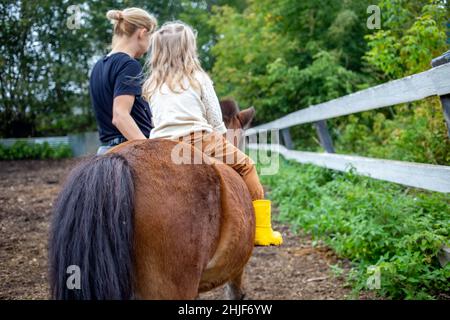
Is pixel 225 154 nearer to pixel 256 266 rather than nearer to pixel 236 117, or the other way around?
pixel 236 117

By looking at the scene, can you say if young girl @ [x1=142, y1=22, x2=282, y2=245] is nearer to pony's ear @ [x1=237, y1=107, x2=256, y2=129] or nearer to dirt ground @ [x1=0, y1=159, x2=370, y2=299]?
dirt ground @ [x1=0, y1=159, x2=370, y2=299]

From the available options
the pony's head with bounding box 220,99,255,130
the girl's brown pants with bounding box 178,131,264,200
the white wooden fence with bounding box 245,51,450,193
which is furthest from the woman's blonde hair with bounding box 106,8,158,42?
the white wooden fence with bounding box 245,51,450,193

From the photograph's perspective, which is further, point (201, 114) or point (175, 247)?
point (201, 114)

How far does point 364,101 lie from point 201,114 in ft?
8.02

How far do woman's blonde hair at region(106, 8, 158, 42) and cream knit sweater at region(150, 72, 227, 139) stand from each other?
2.30 ft

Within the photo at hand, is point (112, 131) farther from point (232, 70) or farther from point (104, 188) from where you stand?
point (232, 70)

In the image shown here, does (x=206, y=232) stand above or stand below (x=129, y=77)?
below

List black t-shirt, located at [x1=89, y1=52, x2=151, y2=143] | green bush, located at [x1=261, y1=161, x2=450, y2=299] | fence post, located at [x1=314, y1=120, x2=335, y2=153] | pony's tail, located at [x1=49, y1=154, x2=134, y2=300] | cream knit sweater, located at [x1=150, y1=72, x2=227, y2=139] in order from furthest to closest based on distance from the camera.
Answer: fence post, located at [x1=314, y1=120, x2=335, y2=153], green bush, located at [x1=261, y1=161, x2=450, y2=299], black t-shirt, located at [x1=89, y1=52, x2=151, y2=143], cream knit sweater, located at [x1=150, y1=72, x2=227, y2=139], pony's tail, located at [x1=49, y1=154, x2=134, y2=300]

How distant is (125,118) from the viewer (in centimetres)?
281

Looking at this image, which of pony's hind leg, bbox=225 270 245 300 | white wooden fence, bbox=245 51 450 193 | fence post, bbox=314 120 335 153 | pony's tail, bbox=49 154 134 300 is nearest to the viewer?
pony's tail, bbox=49 154 134 300

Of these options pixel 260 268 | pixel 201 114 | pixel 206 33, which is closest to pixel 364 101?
pixel 260 268

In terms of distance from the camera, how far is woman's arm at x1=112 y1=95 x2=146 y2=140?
2807 millimetres

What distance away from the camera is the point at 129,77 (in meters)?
2.89

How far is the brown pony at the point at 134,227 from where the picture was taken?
178cm
